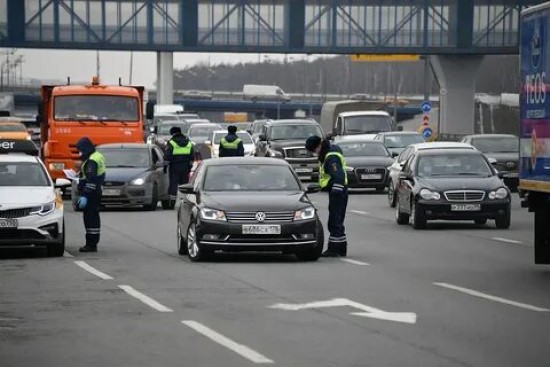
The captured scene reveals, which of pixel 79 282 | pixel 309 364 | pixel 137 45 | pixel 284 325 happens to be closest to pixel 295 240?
pixel 79 282

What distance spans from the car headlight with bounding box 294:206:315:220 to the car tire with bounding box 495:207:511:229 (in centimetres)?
840

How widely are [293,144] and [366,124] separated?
352 inches

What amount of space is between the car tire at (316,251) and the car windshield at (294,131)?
92.9 feet

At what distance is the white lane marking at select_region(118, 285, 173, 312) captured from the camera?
15.5 metres

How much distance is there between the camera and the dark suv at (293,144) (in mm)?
48594

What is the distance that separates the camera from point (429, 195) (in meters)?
28.4

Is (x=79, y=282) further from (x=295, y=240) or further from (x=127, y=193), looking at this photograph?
(x=127, y=193)

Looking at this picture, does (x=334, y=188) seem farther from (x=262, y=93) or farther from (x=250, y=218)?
(x=262, y=93)

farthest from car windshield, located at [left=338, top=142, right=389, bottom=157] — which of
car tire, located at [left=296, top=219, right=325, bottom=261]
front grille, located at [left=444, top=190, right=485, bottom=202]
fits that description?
car tire, located at [left=296, top=219, right=325, bottom=261]

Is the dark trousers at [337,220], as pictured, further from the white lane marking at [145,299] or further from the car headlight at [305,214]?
the white lane marking at [145,299]

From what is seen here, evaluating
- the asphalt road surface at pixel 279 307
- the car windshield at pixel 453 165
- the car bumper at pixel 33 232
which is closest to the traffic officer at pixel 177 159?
the car windshield at pixel 453 165

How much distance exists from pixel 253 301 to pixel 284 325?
2.15 meters

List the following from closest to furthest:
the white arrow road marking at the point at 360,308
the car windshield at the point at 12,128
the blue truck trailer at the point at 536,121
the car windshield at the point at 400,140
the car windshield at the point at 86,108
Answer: the white arrow road marking at the point at 360,308, the blue truck trailer at the point at 536,121, the car windshield at the point at 86,108, the car windshield at the point at 400,140, the car windshield at the point at 12,128

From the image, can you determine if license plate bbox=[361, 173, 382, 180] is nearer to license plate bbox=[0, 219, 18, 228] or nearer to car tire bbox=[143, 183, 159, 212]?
car tire bbox=[143, 183, 159, 212]
